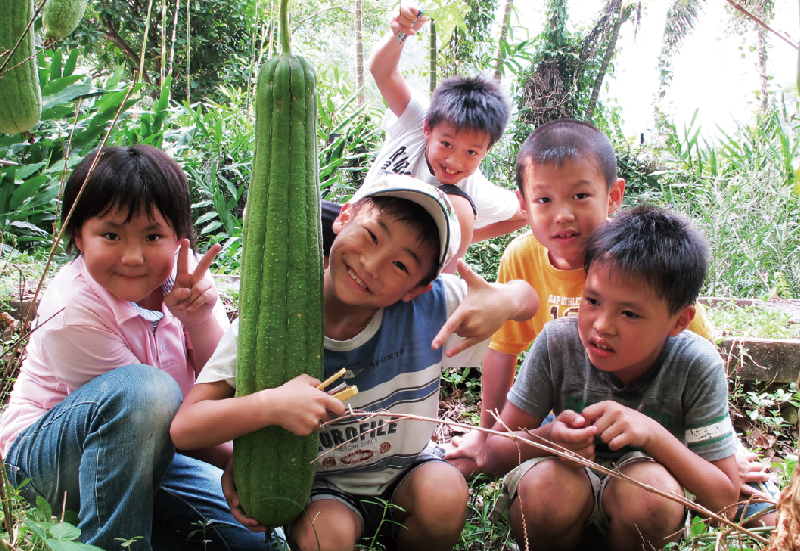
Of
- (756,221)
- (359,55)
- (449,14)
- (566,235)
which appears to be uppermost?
(359,55)

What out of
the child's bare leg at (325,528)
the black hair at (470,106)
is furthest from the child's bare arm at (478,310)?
Result: the black hair at (470,106)

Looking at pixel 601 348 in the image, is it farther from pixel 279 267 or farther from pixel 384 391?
pixel 279 267

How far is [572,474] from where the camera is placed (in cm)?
198

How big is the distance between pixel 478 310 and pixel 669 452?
73cm

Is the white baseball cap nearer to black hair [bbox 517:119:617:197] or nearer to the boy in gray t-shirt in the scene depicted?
the boy in gray t-shirt

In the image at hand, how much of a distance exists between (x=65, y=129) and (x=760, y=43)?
15805mm

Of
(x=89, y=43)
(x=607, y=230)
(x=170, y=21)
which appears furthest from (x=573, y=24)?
(x=607, y=230)

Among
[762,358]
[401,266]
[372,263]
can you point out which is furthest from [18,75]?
[762,358]

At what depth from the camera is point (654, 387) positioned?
2.04m

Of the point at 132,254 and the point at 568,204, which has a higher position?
the point at 568,204

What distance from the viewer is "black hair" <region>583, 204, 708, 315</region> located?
1933 millimetres

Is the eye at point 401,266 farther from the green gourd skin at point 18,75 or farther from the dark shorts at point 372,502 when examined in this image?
the green gourd skin at point 18,75

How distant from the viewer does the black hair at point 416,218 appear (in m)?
1.90

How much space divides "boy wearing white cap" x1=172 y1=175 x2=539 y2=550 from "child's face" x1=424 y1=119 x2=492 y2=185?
1434 millimetres
